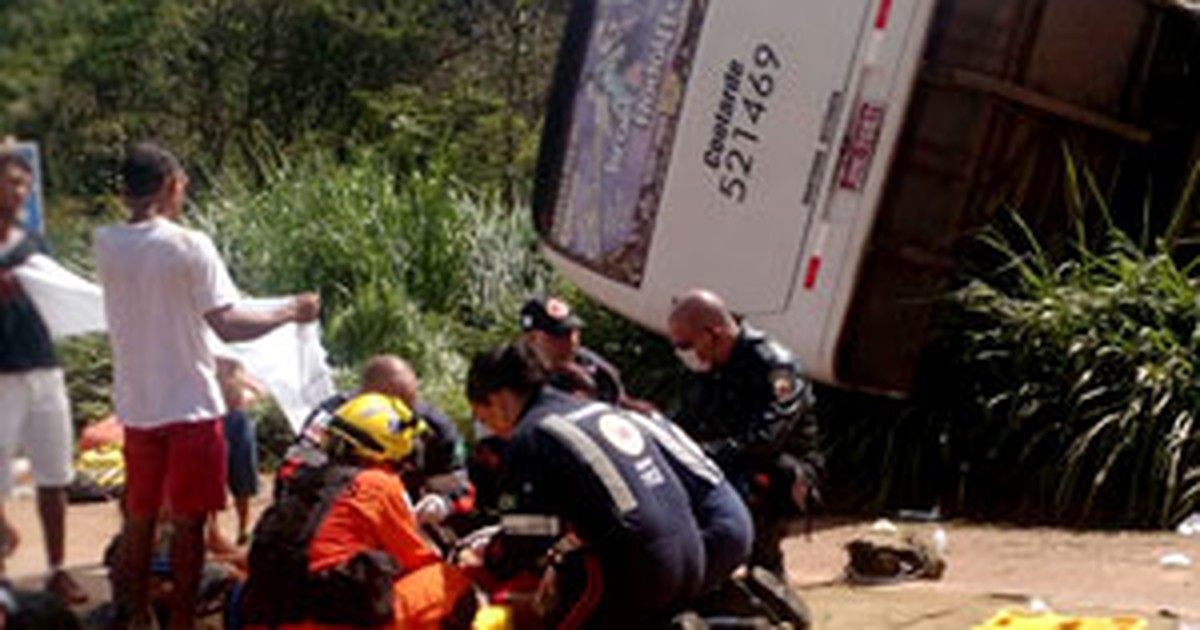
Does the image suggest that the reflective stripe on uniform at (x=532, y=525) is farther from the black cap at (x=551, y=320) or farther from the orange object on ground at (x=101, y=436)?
the orange object on ground at (x=101, y=436)

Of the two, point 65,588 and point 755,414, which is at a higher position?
point 755,414

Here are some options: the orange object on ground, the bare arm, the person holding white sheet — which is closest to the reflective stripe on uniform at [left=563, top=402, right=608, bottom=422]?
the bare arm

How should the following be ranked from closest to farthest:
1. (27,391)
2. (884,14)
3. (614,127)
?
(27,391) < (884,14) < (614,127)

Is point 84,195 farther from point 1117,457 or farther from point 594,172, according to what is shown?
point 1117,457

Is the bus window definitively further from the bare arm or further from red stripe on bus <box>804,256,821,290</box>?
the bare arm

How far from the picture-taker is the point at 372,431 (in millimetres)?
5805

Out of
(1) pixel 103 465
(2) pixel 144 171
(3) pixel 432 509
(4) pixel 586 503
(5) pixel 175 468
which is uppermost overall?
(2) pixel 144 171

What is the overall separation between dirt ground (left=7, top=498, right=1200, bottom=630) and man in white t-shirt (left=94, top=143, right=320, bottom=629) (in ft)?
1.64

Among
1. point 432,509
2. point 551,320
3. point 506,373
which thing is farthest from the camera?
point 551,320

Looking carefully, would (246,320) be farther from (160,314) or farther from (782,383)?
(782,383)

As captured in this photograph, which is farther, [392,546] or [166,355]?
[166,355]

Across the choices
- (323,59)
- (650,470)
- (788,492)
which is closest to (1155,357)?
(788,492)

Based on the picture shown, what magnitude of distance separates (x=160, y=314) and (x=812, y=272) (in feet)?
10.5

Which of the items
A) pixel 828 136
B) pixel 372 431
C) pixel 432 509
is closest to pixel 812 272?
pixel 828 136
